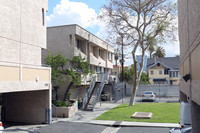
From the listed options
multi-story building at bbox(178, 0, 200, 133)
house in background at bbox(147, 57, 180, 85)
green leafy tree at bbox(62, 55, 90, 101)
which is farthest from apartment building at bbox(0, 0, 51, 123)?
house in background at bbox(147, 57, 180, 85)

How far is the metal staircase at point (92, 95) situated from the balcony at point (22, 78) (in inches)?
291

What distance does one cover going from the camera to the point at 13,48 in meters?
13.2

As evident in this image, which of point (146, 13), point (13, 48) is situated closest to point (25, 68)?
point (13, 48)

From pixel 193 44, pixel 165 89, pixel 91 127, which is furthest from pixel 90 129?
pixel 165 89

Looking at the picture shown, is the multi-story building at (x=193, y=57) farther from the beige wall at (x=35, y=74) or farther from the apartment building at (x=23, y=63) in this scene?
the beige wall at (x=35, y=74)

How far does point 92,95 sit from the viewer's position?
81.3 ft

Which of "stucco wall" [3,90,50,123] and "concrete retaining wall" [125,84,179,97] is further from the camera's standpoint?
"concrete retaining wall" [125,84,179,97]

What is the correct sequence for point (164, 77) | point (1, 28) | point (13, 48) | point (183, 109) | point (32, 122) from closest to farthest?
point (183, 109) < point (1, 28) < point (13, 48) < point (32, 122) < point (164, 77)

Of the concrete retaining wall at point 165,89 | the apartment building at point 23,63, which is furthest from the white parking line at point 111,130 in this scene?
the concrete retaining wall at point 165,89

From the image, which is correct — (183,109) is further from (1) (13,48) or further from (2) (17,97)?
(2) (17,97)

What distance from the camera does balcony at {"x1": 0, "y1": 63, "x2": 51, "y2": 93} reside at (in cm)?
1167

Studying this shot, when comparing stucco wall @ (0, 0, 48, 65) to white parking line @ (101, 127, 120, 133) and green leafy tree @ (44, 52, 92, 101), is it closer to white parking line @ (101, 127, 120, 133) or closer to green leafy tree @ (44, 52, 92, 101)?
green leafy tree @ (44, 52, 92, 101)

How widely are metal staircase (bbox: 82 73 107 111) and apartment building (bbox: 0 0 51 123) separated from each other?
7.07 meters

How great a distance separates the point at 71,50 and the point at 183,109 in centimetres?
1583
